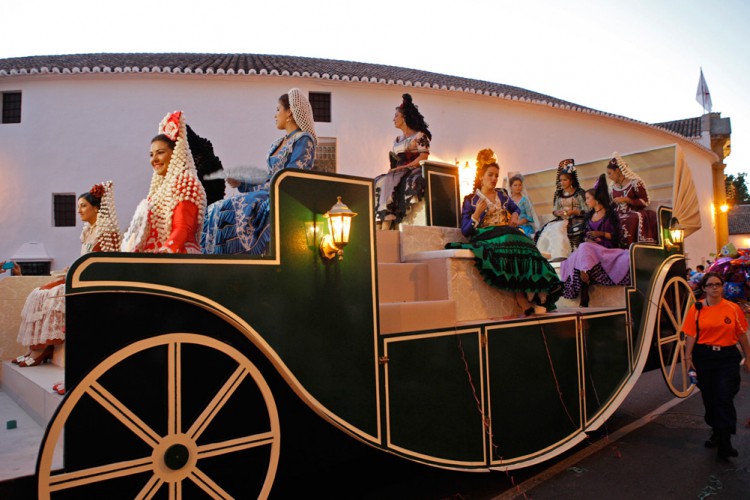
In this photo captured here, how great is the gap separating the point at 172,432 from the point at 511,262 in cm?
345

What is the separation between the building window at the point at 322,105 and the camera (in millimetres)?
18609

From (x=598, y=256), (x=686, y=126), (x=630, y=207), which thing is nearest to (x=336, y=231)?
(x=598, y=256)

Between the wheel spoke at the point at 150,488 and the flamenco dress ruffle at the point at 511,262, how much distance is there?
3.27 metres

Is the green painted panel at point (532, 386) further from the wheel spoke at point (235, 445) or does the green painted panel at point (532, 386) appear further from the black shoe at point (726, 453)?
the wheel spoke at point (235, 445)

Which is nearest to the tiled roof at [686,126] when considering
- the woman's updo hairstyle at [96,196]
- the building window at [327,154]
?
the building window at [327,154]

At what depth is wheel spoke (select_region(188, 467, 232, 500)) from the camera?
9.18 ft

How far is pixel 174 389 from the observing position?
9.14 ft

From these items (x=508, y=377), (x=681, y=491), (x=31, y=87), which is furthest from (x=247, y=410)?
(x=31, y=87)

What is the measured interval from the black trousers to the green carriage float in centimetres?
171

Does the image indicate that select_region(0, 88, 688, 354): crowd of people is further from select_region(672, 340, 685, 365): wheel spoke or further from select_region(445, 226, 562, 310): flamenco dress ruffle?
select_region(672, 340, 685, 365): wheel spoke

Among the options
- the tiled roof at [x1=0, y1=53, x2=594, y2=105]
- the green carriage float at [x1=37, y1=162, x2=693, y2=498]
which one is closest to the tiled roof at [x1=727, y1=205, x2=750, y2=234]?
the tiled roof at [x1=0, y1=53, x2=594, y2=105]

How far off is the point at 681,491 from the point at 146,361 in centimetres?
415

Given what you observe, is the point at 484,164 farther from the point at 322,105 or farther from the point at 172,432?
the point at 322,105

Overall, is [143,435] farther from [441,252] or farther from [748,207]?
[748,207]
